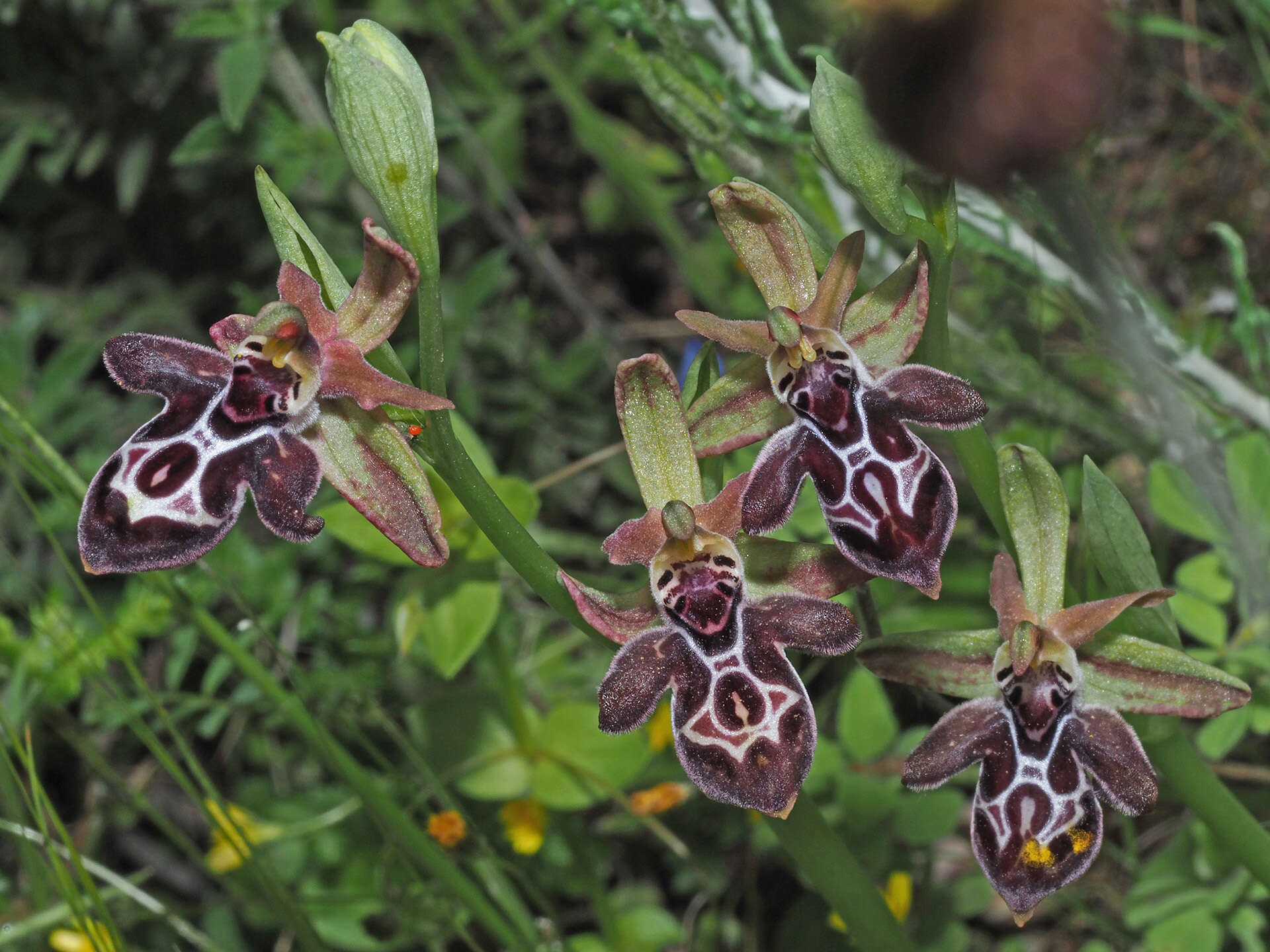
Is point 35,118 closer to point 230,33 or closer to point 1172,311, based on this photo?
point 230,33

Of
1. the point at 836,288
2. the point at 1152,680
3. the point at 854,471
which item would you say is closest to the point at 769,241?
the point at 836,288

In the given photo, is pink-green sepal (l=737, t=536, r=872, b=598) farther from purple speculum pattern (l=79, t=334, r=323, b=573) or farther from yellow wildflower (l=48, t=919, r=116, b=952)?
yellow wildflower (l=48, t=919, r=116, b=952)

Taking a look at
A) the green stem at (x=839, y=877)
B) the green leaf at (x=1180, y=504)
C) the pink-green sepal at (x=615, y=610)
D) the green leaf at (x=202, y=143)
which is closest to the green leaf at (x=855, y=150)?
the pink-green sepal at (x=615, y=610)

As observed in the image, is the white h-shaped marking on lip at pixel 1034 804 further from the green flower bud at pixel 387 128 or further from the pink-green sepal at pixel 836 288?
the green flower bud at pixel 387 128

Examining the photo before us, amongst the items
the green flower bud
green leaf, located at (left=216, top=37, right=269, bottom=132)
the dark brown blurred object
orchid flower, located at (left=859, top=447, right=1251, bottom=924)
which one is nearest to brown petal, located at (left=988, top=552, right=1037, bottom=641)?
orchid flower, located at (left=859, top=447, right=1251, bottom=924)

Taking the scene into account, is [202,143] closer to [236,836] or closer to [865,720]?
[236,836]

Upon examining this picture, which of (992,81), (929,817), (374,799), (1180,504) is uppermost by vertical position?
(992,81)
